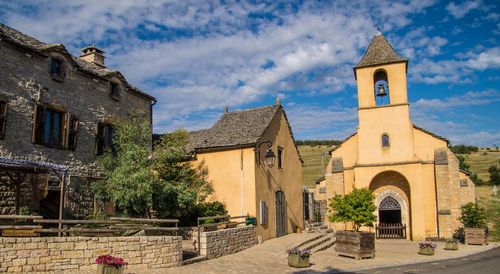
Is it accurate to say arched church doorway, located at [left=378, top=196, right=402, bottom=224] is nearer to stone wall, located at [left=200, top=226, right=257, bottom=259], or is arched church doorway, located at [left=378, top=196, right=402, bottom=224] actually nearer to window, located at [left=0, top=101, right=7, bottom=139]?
stone wall, located at [left=200, top=226, right=257, bottom=259]

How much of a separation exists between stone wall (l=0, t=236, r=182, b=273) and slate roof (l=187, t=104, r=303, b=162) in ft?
26.1

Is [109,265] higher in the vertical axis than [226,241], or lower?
higher

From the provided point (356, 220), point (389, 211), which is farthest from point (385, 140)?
point (356, 220)

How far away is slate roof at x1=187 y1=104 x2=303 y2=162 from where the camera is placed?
2077 centimetres

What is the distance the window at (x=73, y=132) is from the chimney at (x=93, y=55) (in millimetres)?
5556

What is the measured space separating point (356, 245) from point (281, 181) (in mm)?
6932

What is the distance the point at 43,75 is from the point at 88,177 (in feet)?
15.9

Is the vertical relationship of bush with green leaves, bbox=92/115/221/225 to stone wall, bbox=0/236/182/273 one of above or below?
above

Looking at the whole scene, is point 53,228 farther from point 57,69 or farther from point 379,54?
point 379,54

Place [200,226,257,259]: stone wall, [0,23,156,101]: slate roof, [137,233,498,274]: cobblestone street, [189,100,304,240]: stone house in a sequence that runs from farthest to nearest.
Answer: [189,100,304,240]: stone house → [200,226,257,259]: stone wall → [0,23,156,101]: slate roof → [137,233,498,274]: cobblestone street

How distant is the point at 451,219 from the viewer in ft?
80.4

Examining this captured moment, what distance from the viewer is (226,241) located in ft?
54.1

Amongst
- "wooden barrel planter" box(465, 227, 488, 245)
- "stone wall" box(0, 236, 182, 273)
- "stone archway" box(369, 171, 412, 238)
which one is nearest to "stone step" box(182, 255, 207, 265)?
"stone wall" box(0, 236, 182, 273)

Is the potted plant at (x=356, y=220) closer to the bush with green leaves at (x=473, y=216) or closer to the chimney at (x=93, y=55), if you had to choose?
the bush with green leaves at (x=473, y=216)
